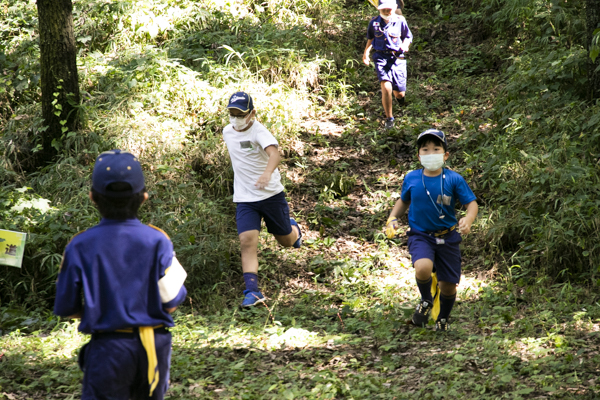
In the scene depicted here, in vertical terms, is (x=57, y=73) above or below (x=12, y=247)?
above

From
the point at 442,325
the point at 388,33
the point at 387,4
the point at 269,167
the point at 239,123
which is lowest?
the point at 442,325

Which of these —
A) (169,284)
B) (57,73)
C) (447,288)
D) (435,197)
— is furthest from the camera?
(57,73)

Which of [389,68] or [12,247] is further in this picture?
[389,68]

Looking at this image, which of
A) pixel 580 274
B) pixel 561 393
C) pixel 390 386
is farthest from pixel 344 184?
pixel 561 393

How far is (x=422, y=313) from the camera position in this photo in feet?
16.4

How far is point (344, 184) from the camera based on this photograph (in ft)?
27.5

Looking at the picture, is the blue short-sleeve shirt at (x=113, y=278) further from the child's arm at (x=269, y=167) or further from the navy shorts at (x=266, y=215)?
the navy shorts at (x=266, y=215)

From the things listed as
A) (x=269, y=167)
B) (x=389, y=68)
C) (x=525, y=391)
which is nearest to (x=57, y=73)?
(x=269, y=167)

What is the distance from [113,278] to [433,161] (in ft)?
10.1

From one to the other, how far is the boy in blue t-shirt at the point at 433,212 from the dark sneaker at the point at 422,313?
0.10 m

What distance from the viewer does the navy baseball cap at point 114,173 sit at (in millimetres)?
2553

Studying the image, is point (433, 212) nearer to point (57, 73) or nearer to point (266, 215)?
point (266, 215)

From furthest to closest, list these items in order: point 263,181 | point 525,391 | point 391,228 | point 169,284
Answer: point 263,181, point 391,228, point 525,391, point 169,284

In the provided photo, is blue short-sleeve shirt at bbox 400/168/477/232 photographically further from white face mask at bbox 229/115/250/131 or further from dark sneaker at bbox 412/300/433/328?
white face mask at bbox 229/115/250/131
